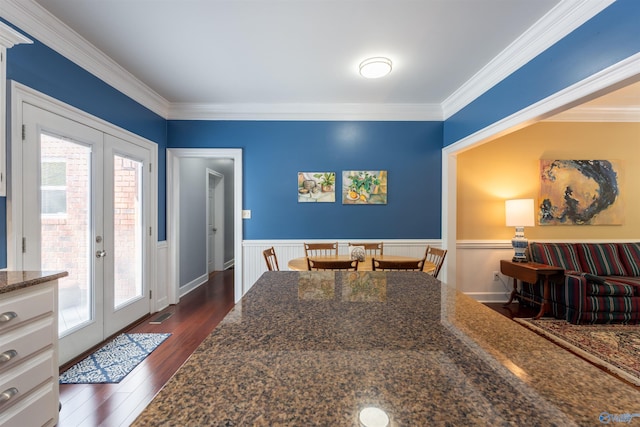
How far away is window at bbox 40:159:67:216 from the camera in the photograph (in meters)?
2.10

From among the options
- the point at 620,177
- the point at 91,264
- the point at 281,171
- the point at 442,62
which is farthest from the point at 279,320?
the point at 620,177

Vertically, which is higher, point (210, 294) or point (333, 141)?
point (333, 141)

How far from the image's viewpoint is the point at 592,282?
10.1 ft

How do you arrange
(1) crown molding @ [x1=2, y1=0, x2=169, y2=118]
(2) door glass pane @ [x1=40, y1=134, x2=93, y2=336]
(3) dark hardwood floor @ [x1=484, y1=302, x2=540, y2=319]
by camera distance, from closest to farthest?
1. (1) crown molding @ [x1=2, y1=0, x2=169, y2=118]
2. (2) door glass pane @ [x1=40, y1=134, x2=93, y2=336]
3. (3) dark hardwood floor @ [x1=484, y1=302, x2=540, y2=319]

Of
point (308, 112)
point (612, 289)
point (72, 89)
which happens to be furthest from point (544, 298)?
point (72, 89)

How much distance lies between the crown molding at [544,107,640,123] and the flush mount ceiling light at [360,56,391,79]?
9.44 ft

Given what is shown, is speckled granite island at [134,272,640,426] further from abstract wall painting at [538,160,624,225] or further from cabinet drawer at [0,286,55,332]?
abstract wall painting at [538,160,624,225]

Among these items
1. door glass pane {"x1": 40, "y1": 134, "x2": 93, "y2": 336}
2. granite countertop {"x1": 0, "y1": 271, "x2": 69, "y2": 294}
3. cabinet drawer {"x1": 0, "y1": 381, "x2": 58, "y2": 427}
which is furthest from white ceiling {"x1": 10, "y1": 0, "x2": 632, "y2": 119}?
cabinet drawer {"x1": 0, "y1": 381, "x2": 58, "y2": 427}

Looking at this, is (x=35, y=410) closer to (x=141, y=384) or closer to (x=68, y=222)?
(x=141, y=384)

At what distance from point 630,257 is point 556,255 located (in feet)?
3.05

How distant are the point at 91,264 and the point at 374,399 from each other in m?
3.02

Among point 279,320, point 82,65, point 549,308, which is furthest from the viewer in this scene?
point 549,308

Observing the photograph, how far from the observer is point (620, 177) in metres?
3.89

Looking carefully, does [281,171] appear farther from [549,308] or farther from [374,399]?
[549,308]
